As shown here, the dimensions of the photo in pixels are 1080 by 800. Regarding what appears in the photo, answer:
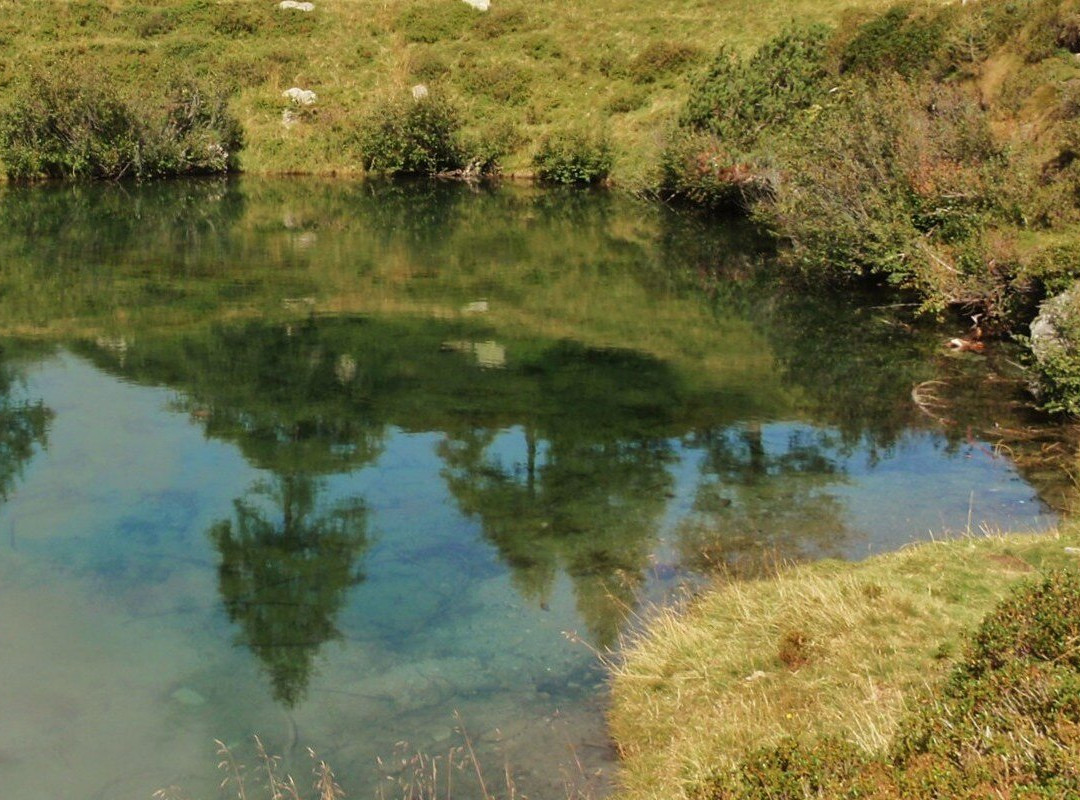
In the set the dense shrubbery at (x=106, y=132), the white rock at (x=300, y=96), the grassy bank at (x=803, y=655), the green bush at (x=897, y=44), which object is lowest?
the dense shrubbery at (x=106, y=132)

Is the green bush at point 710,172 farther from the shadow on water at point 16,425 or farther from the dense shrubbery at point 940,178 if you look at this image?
the shadow on water at point 16,425

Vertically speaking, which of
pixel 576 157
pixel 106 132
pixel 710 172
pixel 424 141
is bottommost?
pixel 106 132

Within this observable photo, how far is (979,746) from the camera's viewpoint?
5902 mm

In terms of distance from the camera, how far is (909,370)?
20.8 meters

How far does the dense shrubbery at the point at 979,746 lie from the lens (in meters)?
5.40

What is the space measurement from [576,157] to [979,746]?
158ft

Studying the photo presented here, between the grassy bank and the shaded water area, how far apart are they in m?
0.64

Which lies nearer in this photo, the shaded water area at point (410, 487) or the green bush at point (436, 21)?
the shaded water area at point (410, 487)

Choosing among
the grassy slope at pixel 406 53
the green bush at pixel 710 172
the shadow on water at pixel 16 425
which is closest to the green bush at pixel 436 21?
the grassy slope at pixel 406 53

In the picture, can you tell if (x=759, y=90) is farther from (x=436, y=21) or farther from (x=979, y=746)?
(x=979, y=746)

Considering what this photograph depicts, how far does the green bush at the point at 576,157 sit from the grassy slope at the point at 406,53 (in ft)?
4.47

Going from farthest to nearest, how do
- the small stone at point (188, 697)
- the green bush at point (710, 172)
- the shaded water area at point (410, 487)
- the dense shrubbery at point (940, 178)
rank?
the green bush at point (710, 172), the dense shrubbery at point (940, 178), the small stone at point (188, 697), the shaded water area at point (410, 487)

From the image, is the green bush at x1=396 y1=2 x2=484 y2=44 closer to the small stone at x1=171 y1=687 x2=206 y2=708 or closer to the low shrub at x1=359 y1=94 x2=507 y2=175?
the low shrub at x1=359 y1=94 x2=507 y2=175

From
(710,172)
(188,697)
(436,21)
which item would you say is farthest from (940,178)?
(436,21)
